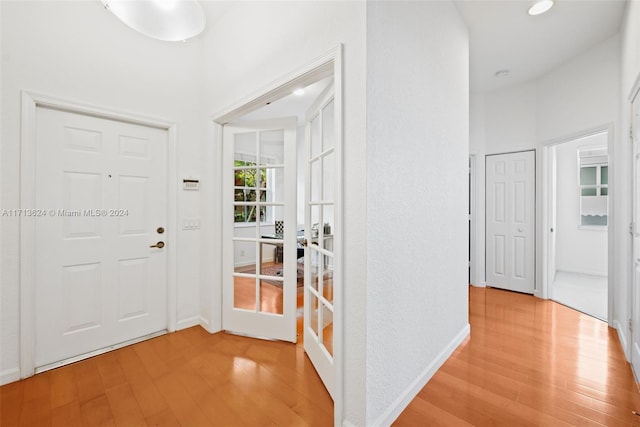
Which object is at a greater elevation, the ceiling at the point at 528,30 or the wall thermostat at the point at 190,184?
the ceiling at the point at 528,30

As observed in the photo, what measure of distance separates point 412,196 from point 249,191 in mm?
1545

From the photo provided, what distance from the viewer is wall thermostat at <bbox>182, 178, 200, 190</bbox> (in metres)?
2.69

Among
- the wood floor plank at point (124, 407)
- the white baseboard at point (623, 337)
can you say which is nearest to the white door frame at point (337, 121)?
the wood floor plank at point (124, 407)

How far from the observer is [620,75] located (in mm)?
2633

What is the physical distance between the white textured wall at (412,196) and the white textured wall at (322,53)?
0.05 metres

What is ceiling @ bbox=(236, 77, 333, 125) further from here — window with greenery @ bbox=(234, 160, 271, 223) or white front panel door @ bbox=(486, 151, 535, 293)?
white front panel door @ bbox=(486, 151, 535, 293)

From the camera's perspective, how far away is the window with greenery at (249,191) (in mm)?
2531

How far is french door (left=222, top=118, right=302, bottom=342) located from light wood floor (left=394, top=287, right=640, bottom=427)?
129 cm

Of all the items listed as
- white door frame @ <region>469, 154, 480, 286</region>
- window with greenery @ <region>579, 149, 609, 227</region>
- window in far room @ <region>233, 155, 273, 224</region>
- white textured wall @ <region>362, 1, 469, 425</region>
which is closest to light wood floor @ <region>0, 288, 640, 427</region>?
white textured wall @ <region>362, 1, 469, 425</region>

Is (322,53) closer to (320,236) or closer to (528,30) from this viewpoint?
(320,236)

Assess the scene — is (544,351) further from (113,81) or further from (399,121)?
(113,81)

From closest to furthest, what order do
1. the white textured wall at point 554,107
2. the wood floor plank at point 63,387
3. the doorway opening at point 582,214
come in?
the wood floor plank at point 63,387 → the white textured wall at point 554,107 → the doorway opening at point 582,214

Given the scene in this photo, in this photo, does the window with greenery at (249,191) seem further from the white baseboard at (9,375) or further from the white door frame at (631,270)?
the white door frame at (631,270)

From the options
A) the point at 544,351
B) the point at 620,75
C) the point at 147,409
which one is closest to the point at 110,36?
the point at 147,409
